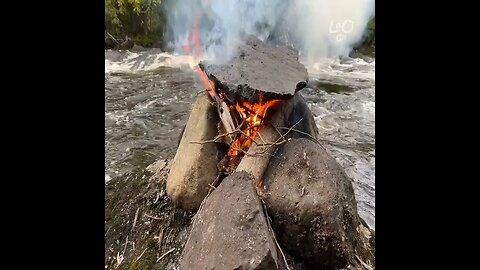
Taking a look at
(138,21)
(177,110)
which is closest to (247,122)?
(177,110)

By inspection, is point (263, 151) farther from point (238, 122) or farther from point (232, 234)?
point (232, 234)

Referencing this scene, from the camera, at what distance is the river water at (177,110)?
3758 mm

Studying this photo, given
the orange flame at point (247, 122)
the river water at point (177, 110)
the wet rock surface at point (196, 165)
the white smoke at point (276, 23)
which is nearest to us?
the orange flame at point (247, 122)

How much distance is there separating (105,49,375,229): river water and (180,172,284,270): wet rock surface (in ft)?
4.49

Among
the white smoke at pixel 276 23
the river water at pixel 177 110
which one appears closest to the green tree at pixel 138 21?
the river water at pixel 177 110

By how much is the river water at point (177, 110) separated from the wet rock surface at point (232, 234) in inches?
53.9

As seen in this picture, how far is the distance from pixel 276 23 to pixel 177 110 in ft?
6.07


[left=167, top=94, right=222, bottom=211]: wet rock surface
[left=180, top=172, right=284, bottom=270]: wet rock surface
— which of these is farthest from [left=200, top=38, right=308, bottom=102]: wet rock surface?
[left=180, top=172, right=284, bottom=270]: wet rock surface

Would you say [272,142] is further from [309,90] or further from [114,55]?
[114,55]

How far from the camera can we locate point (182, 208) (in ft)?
8.06

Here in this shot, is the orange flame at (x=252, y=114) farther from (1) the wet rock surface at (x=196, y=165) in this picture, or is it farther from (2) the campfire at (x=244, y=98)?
(1) the wet rock surface at (x=196, y=165)

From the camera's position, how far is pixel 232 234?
66.9 inches

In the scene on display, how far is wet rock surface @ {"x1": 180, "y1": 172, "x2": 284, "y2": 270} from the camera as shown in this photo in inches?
63.3

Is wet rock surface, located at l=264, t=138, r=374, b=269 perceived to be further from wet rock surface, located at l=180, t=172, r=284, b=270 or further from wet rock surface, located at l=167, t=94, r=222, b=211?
wet rock surface, located at l=167, t=94, r=222, b=211
